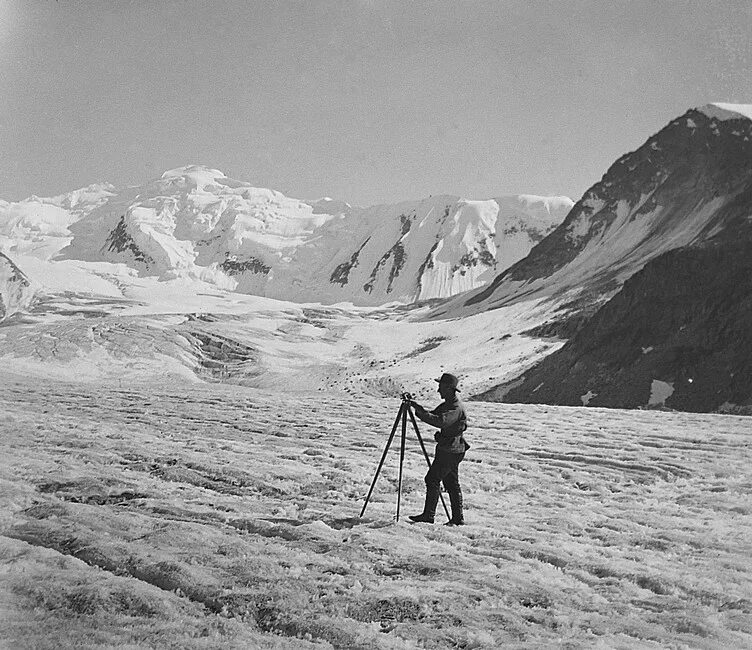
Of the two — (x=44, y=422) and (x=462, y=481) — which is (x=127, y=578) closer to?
(x=462, y=481)

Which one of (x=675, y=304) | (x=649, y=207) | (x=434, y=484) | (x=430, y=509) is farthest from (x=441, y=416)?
(x=649, y=207)

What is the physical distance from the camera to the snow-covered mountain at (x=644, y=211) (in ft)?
399

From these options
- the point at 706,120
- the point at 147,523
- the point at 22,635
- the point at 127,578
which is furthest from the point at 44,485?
the point at 706,120

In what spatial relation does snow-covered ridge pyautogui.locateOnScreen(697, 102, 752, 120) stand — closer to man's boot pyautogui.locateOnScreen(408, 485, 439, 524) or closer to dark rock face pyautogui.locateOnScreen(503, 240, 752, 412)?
dark rock face pyautogui.locateOnScreen(503, 240, 752, 412)

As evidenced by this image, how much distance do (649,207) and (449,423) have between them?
508 ft

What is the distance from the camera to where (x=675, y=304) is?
73625 mm

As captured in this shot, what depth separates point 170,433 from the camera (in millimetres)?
20844

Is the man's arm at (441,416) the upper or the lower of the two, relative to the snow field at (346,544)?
upper

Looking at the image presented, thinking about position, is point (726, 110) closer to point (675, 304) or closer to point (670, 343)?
point (675, 304)

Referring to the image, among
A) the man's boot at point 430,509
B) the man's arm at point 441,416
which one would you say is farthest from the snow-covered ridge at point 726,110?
the man's boot at point 430,509

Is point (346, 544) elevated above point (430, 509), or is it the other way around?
point (430, 509)

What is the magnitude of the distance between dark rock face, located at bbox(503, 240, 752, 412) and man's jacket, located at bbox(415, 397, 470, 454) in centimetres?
5056

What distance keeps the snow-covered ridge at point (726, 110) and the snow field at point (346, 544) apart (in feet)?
454

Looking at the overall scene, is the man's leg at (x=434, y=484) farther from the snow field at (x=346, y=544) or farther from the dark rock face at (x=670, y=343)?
the dark rock face at (x=670, y=343)
